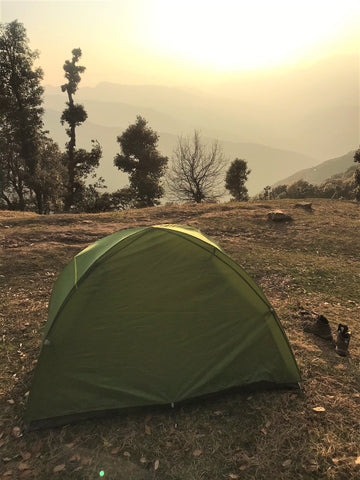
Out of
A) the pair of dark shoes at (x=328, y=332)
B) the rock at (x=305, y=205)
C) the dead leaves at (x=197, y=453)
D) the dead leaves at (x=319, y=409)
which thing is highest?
the rock at (x=305, y=205)

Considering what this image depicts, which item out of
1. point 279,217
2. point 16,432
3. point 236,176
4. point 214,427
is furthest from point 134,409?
point 236,176

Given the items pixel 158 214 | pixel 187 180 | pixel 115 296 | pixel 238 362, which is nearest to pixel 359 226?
pixel 158 214

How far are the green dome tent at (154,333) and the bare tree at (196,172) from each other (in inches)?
1126

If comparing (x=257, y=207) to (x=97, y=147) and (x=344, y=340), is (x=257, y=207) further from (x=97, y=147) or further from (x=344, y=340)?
(x=97, y=147)

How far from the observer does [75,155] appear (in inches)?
1473

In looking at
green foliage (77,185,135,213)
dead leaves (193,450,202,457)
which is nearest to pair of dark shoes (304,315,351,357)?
dead leaves (193,450,202,457)

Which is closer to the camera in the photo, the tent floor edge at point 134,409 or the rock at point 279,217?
the tent floor edge at point 134,409

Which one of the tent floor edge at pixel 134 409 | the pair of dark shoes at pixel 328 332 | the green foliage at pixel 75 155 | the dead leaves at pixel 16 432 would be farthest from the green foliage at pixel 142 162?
the dead leaves at pixel 16 432

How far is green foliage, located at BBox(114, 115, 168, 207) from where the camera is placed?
122ft

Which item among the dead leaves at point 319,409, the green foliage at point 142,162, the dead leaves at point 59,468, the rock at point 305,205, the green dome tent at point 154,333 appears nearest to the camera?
the dead leaves at point 59,468

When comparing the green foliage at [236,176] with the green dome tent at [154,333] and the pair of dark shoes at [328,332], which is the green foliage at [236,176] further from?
the green dome tent at [154,333]

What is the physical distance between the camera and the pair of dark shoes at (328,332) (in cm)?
633

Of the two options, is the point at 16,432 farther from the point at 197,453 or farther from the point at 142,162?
the point at 142,162

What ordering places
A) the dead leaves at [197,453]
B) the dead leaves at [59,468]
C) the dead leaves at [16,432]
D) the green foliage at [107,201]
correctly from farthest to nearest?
1. the green foliage at [107,201]
2. the dead leaves at [16,432]
3. the dead leaves at [197,453]
4. the dead leaves at [59,468]
